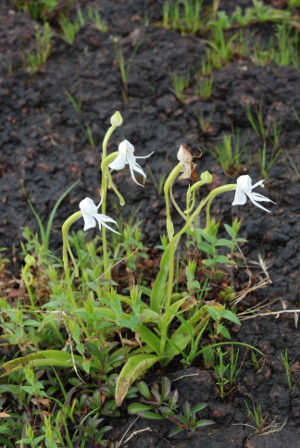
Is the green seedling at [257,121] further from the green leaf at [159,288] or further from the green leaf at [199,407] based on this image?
Result: the green leaf at [199,407]

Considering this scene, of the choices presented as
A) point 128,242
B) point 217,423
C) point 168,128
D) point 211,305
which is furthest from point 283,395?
point 168,128

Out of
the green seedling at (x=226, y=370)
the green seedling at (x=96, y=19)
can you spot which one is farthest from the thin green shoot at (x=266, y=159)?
the green seedling at (x=96, y=19)

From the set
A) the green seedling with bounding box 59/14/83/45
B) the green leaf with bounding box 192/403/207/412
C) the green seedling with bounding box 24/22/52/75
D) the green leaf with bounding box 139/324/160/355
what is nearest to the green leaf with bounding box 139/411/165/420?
the green leaf with bounding box 192/403/207/412

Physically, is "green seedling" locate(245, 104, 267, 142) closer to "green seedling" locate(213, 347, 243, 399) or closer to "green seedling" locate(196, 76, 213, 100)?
"green seedling" locate(196, 76, 213, 100)

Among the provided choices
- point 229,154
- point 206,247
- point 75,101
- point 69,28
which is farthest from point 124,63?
point 206,247

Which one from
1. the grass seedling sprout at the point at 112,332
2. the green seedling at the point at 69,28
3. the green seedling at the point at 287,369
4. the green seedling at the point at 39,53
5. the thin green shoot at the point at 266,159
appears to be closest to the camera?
the grass seedling sprout at the point at 112,332

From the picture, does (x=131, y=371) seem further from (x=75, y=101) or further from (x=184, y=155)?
(x=75, y=101)
